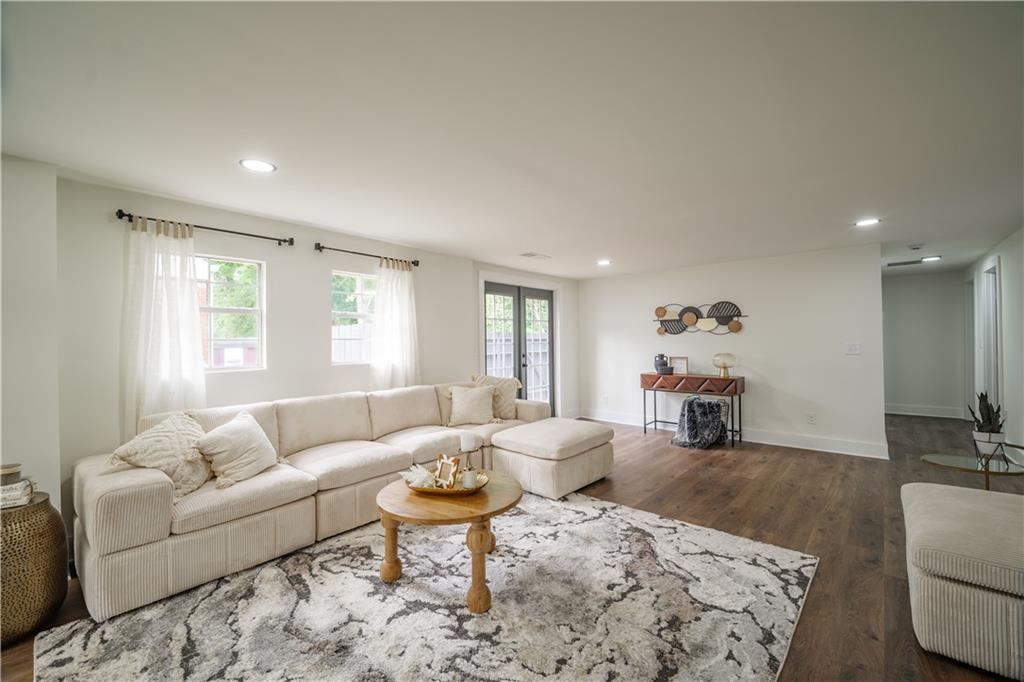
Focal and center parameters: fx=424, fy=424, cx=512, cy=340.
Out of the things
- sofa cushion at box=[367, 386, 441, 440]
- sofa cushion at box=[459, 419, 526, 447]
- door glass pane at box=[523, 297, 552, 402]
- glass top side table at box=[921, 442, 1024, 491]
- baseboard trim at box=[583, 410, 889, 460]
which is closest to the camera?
glass top side table at box=[921, 442, 1024, 491]

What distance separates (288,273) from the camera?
146 inches

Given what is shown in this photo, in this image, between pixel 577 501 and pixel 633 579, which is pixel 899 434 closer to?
pixel 577 501

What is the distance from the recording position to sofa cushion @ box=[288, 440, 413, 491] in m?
2.87

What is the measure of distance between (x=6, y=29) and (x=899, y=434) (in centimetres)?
852

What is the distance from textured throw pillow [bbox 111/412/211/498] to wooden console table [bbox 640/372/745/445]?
5.21 metres

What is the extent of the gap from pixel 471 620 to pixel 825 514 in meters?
2.84

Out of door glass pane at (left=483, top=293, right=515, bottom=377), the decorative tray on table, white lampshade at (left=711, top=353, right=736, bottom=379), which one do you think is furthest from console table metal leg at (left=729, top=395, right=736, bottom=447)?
the decorative tray on table

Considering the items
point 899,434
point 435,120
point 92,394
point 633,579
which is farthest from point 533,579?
point 899,434

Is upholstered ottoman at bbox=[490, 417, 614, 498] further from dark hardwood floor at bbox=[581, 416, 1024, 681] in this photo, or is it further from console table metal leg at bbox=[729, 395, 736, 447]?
console table metal leg at bbox=[729, 395, 736, 447]

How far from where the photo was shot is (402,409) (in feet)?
13.3

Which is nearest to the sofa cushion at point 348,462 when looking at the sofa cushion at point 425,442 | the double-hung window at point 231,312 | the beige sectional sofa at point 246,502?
the beige sectional sofa at point 246,502

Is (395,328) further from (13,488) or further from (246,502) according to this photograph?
(13,488)

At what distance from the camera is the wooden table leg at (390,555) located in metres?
2.34

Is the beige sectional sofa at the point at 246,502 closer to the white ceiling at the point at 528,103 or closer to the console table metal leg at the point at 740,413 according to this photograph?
the white ceiling at the point at 528,103
